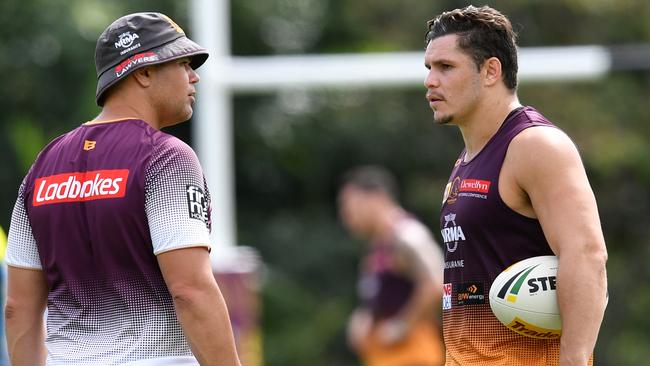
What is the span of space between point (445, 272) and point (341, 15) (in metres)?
14.2

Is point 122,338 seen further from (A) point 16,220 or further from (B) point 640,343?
(B) point 640,343

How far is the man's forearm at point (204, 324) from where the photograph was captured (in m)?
4.19

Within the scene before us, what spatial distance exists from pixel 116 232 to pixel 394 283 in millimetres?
5534

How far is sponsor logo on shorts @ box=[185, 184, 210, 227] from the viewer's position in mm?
4273

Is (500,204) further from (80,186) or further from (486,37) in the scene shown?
(80,186)

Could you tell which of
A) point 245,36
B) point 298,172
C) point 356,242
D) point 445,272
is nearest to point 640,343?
point 356,242

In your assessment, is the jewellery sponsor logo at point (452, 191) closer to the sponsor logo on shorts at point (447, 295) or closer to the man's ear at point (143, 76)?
the sponsor logo on shorts at point (447, 295)

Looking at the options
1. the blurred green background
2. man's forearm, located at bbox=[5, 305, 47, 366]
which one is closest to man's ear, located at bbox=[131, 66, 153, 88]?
man's forearm, located at bbox=[5, 305, 47, 366]

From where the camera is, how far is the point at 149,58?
4.43 meters

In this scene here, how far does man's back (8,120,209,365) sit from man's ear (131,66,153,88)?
15 centimetres

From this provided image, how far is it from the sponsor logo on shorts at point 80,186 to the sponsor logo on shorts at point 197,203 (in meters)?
0.21

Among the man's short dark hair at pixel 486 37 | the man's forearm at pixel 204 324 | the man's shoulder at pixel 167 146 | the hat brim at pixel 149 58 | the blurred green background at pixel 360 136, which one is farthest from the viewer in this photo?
the blurred green background at pixel 360 136

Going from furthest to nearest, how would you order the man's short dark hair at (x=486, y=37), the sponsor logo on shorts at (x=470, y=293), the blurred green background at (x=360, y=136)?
1. the blurred green background at (x=360, y=136)
2. the man's short dark hair at (x=486, y=37)
3. the sponsor logo on shorts at (x=470, y=293)

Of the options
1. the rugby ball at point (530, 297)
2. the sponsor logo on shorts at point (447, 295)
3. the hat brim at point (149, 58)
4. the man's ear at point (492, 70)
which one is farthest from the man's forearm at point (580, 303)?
the hat brim at point (149, 58)
